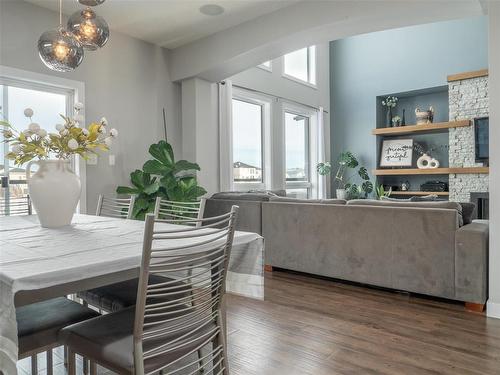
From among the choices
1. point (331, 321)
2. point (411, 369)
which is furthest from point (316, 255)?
point (411, 369)

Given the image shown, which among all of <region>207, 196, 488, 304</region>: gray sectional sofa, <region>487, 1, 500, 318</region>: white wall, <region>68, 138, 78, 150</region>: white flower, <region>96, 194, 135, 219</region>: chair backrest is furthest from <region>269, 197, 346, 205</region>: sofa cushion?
<region>68, 138, 78, 150</region>: white flower

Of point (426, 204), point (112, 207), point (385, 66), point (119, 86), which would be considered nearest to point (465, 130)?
point (385, 66)

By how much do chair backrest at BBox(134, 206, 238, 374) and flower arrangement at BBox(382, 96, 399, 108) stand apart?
7.11 m

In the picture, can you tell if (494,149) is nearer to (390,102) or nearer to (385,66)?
(390,102)

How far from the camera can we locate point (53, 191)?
192 centimetres

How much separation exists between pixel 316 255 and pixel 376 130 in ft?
15.7

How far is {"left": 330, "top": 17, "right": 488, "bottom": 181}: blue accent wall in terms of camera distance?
22.0 ft

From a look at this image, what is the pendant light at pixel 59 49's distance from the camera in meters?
→ 2.08

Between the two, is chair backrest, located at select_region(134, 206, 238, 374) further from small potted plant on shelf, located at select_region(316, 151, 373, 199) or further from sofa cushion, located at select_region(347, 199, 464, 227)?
small potted plant on shelf, located at select_region(316, 151, 373, 199)

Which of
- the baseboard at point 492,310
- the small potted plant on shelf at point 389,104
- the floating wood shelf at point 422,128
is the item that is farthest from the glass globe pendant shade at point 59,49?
the small potted plant on shelf at point 389,104

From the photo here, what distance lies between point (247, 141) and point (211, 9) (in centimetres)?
262

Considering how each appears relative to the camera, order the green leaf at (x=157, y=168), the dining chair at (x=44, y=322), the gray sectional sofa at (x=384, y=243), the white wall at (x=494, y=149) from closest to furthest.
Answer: the dining chair at (x=44, y=322)
the white wall at (x=494, y=149)
the gray sectional sofa at (x=384, y=243)
the green leaf at (x=157, y=168)

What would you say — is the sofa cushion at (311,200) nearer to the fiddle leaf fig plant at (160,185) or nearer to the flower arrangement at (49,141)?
the fiddle leaf fig plant at (160,185)

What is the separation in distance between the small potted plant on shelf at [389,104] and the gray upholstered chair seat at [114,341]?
7246 millimetres
